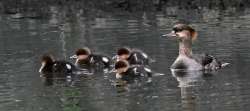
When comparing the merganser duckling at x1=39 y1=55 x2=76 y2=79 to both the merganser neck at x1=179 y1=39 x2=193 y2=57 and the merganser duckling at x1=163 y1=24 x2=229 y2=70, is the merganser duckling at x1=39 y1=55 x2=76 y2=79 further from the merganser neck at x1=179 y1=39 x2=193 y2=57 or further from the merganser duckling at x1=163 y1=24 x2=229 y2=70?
the merganser neck at x1=179 y1=39 x2=193 y2=57

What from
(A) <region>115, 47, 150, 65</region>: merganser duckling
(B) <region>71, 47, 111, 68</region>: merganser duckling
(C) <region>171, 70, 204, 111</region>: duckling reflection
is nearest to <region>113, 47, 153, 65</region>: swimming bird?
(A) <region>115, 47, 150, 65</region>: merganser duckling

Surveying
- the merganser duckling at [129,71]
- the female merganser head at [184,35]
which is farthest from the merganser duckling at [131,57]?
the merganser duckling at [129,71]

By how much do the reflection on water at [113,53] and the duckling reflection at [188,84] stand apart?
1 cm

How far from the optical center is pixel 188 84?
14.6 meters

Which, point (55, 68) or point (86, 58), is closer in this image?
point (55, 68)

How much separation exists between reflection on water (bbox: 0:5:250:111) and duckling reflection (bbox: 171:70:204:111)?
14mm

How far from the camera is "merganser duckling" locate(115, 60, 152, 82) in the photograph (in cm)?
1566

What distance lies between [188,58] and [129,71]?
62.0 inches

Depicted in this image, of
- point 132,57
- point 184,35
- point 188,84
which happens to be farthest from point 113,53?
point 188,84

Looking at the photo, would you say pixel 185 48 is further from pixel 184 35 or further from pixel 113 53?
pixel 113 53

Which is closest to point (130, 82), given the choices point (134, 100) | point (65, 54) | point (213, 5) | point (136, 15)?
point (134, 100)

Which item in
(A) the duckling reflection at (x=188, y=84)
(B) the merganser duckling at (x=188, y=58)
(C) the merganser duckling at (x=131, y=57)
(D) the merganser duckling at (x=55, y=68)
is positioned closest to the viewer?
(A) the duckling reflection at (x=188, y=84)

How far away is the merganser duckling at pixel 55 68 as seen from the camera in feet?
53.6

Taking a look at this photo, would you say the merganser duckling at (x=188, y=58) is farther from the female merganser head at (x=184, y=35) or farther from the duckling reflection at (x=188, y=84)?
the duckling reflection at (x=188, y=84)
